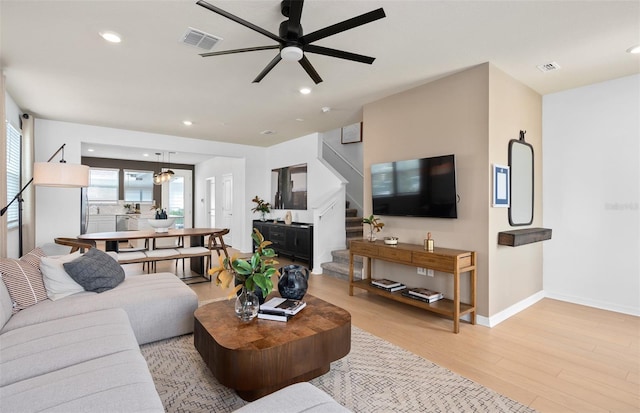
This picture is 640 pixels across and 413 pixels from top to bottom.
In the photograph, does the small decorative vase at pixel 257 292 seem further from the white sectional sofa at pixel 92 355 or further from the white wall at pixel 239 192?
the white wall at pixel 239 192

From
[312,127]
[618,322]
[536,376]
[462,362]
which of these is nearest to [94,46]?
[312,127]

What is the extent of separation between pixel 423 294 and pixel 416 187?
1.24m

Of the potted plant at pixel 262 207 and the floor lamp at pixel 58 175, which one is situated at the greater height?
the floor lamp at pixel 58 175

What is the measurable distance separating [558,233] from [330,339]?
12.0 feet

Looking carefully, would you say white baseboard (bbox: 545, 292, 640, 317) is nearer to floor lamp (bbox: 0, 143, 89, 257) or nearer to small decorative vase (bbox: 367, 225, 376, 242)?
small decorative vase (bbox: 367, 225, 376, 242)

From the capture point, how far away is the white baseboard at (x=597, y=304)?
3483 millimetres

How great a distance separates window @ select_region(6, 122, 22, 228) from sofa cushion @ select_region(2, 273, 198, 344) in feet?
8.23

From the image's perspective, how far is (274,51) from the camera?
2941 millimetres

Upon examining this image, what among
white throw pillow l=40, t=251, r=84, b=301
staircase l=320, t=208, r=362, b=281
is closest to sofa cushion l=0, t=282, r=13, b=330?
white throw pillow l=40, t=251, r=84, b=301

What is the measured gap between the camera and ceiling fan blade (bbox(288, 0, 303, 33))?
198 centimetres

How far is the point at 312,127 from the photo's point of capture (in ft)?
19.7

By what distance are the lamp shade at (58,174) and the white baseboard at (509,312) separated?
4.70m

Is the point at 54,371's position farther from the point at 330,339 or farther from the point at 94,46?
the point at 94,46

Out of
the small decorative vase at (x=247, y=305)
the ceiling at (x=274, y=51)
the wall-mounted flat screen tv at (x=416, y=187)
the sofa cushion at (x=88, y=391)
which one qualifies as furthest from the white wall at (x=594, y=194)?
the sofa cushion at (x=88, y=391)
